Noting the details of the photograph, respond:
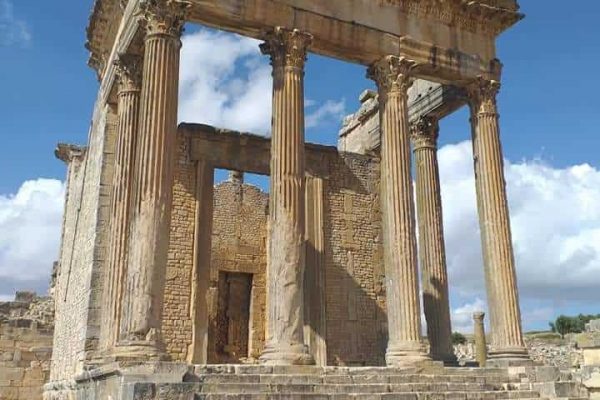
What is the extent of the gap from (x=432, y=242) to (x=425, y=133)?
11.4 feet

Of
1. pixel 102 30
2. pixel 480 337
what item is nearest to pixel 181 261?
pixel 102 30

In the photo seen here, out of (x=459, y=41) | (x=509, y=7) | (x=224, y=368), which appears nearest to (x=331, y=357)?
(x=224, y=368)

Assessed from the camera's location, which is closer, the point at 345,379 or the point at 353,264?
the point at 345,379

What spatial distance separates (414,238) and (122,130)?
7.49 metres

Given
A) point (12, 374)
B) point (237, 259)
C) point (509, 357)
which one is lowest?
point (12, 374)

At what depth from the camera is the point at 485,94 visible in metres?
17.2

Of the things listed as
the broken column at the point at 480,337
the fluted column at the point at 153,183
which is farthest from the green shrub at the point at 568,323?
the fluted column at the point at 153,183

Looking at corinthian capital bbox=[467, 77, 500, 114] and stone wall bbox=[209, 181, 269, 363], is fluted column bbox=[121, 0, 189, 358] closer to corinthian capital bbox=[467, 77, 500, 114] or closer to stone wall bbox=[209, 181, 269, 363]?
stone wall bbox=[209, 181, 269, 363]

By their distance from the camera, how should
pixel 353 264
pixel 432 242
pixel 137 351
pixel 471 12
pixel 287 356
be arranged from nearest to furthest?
pixel 137 351 < pixel 287 356 < pixel 471 12 < pixel 432 242 < pixel 353 264

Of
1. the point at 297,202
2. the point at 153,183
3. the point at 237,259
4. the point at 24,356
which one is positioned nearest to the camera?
the point at 153,183

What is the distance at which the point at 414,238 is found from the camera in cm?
1499

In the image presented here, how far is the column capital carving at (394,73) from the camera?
→ 1588 cm

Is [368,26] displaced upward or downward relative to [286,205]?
upward

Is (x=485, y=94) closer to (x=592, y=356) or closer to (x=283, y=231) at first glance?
(x=592, y=356)
